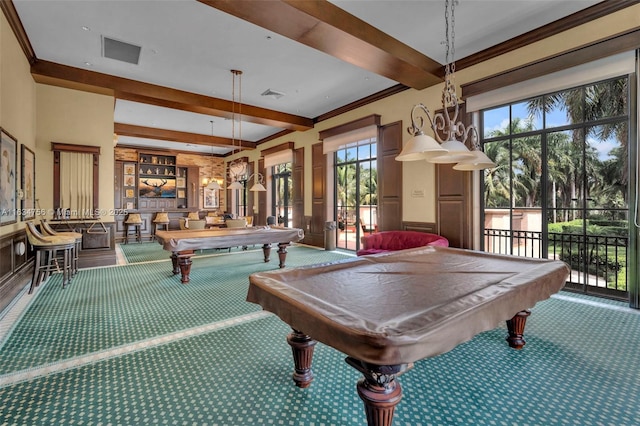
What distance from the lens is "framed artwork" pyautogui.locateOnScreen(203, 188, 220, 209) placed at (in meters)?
A: 12.7

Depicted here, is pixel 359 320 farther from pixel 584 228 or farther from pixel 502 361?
pixel 584 228

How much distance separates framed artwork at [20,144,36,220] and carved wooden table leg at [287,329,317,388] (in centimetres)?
480

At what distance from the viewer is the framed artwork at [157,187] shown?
1105 cm

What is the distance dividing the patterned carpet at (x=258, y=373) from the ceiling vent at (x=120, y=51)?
357 cm

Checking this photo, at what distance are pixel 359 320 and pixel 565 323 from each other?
2953mm

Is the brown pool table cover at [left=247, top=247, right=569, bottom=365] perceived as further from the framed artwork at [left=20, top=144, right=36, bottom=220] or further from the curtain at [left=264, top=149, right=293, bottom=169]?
the curtain at [left=264, top=149, right=293, bottom=169]

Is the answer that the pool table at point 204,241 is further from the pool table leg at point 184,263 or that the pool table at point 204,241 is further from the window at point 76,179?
the window at point 76,179

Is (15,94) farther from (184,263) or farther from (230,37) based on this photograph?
(184,263)

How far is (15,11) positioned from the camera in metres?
3.61

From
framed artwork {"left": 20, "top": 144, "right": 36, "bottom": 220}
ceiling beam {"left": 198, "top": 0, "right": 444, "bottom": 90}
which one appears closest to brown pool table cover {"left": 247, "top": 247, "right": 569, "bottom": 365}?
ceiling beam {"left": 198, "top": 0, "right": 444, "bottom": 90}

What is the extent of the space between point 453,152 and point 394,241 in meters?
3.16

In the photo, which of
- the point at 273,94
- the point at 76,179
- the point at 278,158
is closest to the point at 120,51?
the point at 76,179

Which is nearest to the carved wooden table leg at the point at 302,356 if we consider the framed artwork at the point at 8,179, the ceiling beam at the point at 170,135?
the framed artwork at the point at 8,179

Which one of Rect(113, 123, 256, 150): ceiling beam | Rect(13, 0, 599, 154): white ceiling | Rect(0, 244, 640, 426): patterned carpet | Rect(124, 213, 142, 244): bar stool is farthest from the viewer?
Rect(124, 213, 142, 244): bar stool
